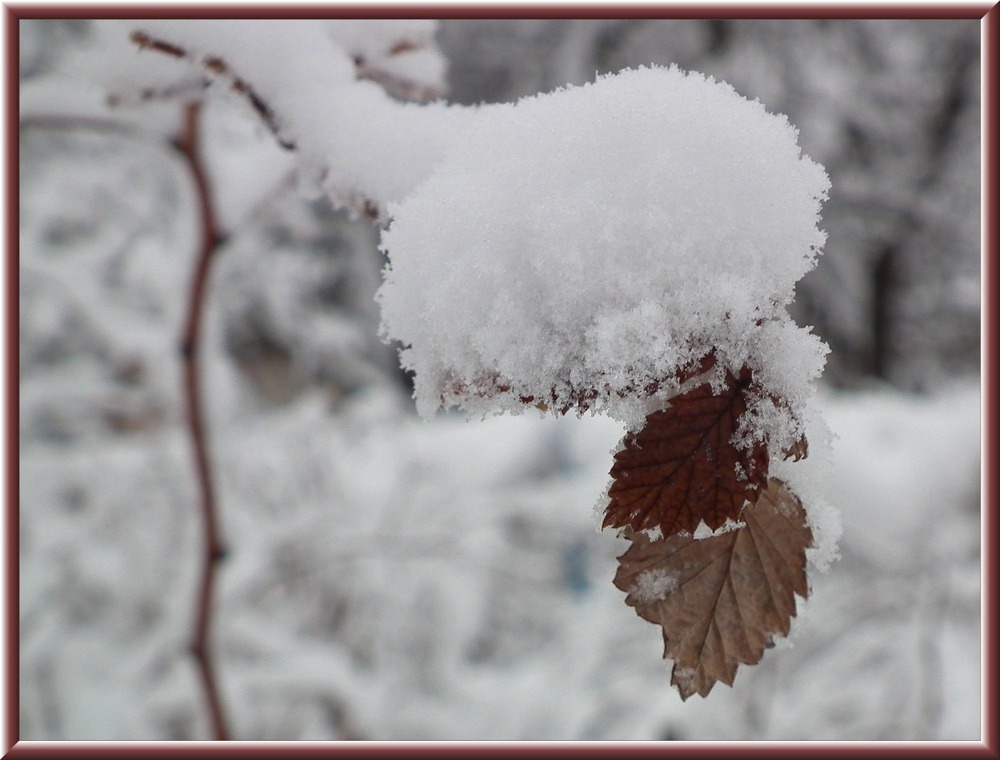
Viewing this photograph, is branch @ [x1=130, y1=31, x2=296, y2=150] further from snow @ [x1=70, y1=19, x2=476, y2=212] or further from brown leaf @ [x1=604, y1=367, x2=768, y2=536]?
brown leaf @ [x1=604, y1=367, x2=768, y2=536]

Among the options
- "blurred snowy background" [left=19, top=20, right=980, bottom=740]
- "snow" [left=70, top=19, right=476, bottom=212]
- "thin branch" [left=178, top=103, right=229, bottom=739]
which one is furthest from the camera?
"blurred snowy background" [left=19, top=20, right=980, bottom=740]

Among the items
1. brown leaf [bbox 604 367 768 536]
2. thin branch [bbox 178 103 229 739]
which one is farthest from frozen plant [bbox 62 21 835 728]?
thin branch [bbox 178 103 229 739]

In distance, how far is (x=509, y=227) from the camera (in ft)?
1.30

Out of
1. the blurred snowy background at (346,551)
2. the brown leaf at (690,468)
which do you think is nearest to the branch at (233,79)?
the brown leaf at (690,468)

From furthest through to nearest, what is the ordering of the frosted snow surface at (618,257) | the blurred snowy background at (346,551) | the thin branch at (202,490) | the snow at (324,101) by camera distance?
1. the blurred snowy background at (346,551)
2. the thin branch at (202,490)
3. the snow at (324,101)
4. the frosted snow surface at (618,257)

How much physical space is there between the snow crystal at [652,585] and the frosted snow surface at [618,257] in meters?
0.12

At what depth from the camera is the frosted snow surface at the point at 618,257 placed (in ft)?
1.17

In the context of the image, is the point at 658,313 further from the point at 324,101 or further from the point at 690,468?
the point at 324,101

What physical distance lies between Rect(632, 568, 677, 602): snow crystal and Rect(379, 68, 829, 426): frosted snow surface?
12 cm

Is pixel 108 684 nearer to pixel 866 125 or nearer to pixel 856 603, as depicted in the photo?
pixel 856 603

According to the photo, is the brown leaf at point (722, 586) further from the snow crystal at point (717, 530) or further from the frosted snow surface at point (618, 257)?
the frosted snow surface at point (618, 257)

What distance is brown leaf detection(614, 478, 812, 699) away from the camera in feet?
1.43

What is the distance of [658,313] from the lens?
0.35m

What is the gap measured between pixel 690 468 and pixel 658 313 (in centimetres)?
9
